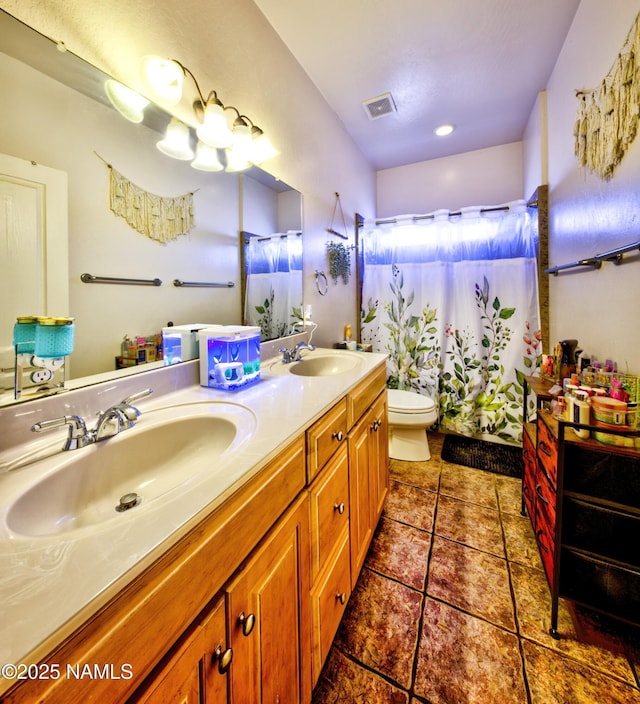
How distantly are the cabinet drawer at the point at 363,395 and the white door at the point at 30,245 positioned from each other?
894 millimetres

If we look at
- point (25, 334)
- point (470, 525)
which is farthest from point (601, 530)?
point (25, 334)

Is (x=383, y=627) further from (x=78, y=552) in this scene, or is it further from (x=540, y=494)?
(x=78, y=552)

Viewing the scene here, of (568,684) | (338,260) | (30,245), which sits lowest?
(568,684)

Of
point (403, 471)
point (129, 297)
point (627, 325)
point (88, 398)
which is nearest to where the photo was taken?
point (88, 398)

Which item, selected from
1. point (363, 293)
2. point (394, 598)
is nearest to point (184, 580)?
point (394, 598)

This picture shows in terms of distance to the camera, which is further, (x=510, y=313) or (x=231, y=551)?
→ (x=510, y=313)

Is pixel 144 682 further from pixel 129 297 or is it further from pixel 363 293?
pixel 363 293

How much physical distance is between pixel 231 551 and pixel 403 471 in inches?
68.8

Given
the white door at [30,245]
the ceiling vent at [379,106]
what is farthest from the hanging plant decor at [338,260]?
the white door at [30,245]

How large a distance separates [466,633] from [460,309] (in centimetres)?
202

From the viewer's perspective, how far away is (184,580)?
0.43 metres

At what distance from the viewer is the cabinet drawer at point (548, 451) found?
1.06 m

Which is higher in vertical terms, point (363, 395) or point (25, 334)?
point (25, 334)

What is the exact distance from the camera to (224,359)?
1.08 meters
